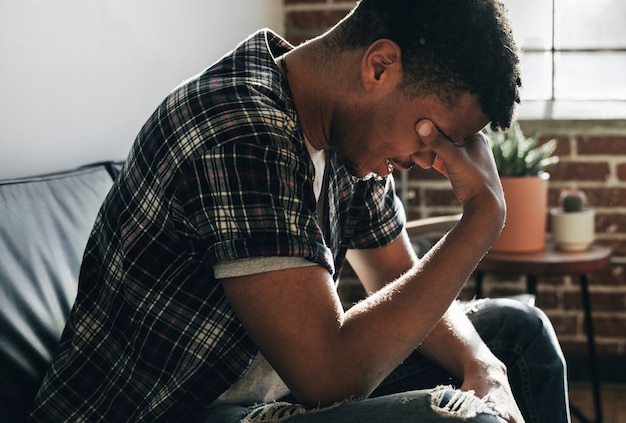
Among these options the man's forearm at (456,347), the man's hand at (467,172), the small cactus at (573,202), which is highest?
the man's hand at (467,172)

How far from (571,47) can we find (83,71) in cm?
190

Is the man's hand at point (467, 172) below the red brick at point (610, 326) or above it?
above

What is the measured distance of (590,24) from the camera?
110 inches

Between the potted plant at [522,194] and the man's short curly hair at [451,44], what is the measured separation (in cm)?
115

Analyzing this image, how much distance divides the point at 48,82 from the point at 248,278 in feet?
2.20

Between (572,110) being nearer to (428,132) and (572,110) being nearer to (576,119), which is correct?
(576,119)

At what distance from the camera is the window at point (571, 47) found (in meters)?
2.78

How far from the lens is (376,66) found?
1.14 meters

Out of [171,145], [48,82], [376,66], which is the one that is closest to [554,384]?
[376,66]

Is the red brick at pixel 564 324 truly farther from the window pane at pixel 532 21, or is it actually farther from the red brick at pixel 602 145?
the window pane at pixel 532 21

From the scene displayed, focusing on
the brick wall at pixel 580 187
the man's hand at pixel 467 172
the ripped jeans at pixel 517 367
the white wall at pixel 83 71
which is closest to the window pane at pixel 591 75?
the brick wall at pixel 580 187

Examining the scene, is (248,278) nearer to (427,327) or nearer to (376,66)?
(427,327)

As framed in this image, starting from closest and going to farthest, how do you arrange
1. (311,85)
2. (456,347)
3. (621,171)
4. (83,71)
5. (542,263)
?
(311,85), (456,347), (83,71), (542,263), (621,171)

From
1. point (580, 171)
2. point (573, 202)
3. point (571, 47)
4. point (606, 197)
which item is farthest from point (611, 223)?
point (571, 47)
